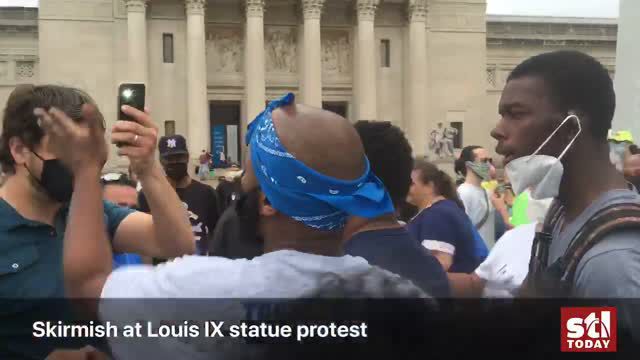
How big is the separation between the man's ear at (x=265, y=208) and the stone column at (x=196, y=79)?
34.9 m

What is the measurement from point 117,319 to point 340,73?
38.8 m

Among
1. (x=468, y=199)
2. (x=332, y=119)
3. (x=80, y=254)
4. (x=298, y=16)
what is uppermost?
(x=298, y=16)

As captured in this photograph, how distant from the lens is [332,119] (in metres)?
1.87

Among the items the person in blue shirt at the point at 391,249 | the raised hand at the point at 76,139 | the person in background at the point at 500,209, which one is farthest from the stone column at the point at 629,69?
the raised hand at the point at 76,139

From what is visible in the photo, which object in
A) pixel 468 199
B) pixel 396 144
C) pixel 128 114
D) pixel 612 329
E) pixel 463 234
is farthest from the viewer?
pixel 468 199

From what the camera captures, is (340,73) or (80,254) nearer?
(80,254)

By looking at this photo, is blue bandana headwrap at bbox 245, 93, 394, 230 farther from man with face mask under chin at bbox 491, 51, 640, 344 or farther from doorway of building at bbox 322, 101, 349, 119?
doorway of building at bbox 322, 101, 349, 119

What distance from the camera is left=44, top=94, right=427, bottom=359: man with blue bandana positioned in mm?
1754

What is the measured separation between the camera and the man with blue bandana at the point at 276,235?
175cm

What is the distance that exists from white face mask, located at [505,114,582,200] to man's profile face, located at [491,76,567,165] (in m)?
0.02

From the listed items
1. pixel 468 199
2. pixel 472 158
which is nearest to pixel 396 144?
pixel 468 199

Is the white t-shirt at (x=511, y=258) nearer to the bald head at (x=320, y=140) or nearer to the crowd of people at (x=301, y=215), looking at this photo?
the crowd of people at (x=301, y=215)

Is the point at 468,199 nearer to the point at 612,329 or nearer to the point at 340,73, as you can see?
the point at 612,329

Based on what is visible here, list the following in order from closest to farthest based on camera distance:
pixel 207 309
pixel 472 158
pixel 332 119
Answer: pixel 207 309, pixel 332 119, pixel 472 158
